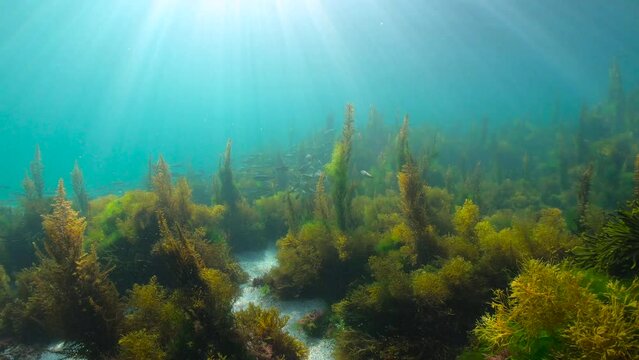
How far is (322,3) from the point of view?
132 feet

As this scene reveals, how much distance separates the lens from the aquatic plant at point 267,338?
193 inches

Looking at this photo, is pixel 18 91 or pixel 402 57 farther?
pixel 18 91

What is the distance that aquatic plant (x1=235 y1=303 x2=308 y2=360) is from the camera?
16.1 feet

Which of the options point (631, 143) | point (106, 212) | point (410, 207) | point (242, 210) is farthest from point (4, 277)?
point (631, 143)

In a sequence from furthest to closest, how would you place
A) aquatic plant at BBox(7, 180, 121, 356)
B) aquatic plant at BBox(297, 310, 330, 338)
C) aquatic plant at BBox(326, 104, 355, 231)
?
aquatic plant at BBox(326, 104, 355, 231) → aquatic plant at BBox(297, 310, 330, 338) → aquatic plant at BBox(7, 180, 121, 356)

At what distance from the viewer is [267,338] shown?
16.2ft

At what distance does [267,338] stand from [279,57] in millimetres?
81605

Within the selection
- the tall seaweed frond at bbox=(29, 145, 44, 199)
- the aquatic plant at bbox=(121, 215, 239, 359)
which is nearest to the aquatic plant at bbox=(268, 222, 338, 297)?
the aquatic plant at bbox=(121, 215, 239, 359)

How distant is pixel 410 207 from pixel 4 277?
9765mm

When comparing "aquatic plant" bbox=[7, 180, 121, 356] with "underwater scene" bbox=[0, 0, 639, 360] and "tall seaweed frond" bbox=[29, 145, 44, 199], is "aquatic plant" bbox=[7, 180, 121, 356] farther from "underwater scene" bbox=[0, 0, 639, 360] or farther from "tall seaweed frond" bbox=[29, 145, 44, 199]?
"tall seaweed frond" bbox=[29, 145, 44, 199]

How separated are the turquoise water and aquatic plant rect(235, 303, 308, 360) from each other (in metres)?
8.99

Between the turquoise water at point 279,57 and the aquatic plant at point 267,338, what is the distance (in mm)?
Result: 8989

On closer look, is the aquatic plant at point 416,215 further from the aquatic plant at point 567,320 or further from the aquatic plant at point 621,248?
the aquatic plant at point 567,320

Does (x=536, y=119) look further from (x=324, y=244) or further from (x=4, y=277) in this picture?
(x=4, y=277)
